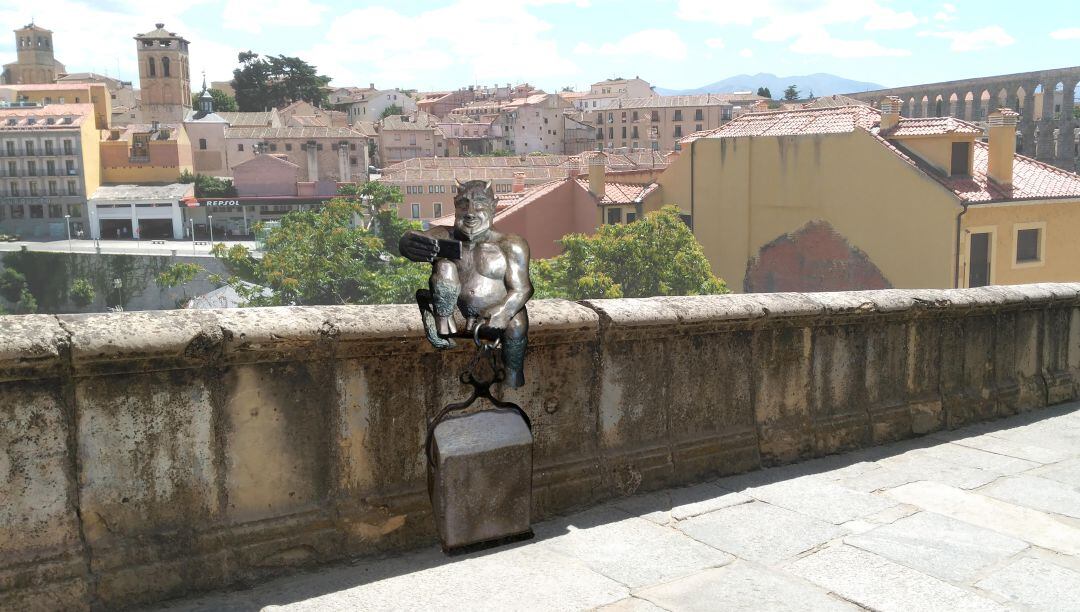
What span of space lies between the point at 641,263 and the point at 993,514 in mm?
26860

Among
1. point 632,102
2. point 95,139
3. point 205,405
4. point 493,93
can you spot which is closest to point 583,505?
point 205,405

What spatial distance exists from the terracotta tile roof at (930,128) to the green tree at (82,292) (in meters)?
47.9

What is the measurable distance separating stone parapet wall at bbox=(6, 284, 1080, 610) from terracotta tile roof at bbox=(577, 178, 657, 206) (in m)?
33.3

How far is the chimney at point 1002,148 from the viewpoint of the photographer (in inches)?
1129

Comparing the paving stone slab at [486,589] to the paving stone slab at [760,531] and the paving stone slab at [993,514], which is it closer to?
the paving stone slab at [760,531]

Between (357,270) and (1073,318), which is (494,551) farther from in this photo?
(357,270)

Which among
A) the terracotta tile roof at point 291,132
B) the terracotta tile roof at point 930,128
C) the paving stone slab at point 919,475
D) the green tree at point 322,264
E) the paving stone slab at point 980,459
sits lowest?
the green tree at point 322,264

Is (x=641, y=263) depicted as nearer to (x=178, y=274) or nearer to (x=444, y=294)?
(x=178, y=274)

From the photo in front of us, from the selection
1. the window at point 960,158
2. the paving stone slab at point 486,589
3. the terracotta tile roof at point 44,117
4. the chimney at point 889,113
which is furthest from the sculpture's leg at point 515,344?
the terracotta tile roof at point 44,117

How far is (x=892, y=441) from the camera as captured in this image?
18.0 feet

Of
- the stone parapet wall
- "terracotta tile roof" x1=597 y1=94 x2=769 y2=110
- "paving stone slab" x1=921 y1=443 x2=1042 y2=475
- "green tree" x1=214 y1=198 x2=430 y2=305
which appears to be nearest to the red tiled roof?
"green tree" x1=214 y1=198 x2=430 y2=305

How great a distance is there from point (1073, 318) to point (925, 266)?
23.4m

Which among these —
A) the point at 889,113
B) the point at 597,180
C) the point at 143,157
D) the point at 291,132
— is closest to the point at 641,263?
the point at 889,113

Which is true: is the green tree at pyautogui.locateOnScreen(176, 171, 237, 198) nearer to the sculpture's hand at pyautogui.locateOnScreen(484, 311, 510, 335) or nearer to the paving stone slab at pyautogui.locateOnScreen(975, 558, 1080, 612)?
the sculpture's hand at pyautogui.locateOnScreen(484, 311, 510, 335)
